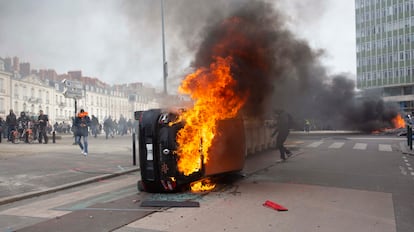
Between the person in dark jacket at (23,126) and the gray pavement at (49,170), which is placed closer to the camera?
the gray pavement at (49,170)

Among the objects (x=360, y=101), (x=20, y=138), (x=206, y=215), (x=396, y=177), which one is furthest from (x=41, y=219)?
(x=360, y=101)

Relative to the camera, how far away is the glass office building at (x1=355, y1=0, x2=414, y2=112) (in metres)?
53.5

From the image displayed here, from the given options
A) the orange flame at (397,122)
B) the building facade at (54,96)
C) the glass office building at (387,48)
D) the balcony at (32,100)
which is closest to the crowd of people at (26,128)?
the building facade at (54,96)

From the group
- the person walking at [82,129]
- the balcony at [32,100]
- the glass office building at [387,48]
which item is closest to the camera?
the person walking at [82,129]

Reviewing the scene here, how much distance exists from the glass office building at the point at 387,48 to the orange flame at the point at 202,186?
5185 cm

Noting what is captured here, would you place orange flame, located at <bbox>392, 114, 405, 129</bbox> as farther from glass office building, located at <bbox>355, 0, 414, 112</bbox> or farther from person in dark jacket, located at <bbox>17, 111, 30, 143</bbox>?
person in dark jacket, located at <bbox>17, 111, 30, 143</bbox>

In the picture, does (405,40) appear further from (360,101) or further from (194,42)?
(194,42)

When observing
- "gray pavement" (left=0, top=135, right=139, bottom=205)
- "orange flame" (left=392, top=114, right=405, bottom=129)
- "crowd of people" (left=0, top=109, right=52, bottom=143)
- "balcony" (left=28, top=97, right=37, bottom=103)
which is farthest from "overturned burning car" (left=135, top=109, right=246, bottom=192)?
"balcony" (left=28, top=97, right=37, bottom=103)

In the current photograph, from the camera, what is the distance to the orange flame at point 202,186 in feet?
22.5

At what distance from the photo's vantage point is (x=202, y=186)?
7.07 m

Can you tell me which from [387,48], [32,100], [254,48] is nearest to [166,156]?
[254,48]

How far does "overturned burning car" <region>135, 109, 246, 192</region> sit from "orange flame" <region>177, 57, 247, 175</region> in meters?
0.03

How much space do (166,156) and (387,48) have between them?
59.3m

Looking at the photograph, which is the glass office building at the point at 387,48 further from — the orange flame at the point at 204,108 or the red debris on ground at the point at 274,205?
the red debris on ground at the point at 274,205
